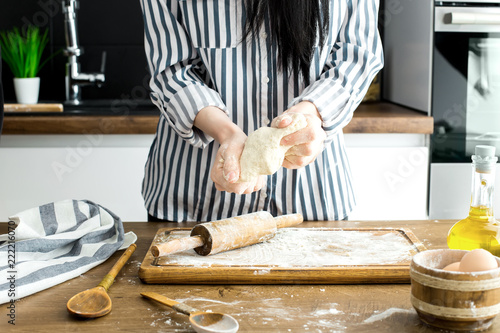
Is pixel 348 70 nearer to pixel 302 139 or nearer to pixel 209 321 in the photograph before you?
pixel 302 139

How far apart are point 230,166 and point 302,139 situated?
0.41 feet

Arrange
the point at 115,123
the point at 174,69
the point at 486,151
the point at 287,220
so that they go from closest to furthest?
1. the point at 486,151
2. the point at 287,220
3. the point at 174,69
4. the point at 115,123

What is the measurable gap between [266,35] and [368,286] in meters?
0.57

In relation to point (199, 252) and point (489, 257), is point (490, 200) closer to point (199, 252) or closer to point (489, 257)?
point (489, 257)

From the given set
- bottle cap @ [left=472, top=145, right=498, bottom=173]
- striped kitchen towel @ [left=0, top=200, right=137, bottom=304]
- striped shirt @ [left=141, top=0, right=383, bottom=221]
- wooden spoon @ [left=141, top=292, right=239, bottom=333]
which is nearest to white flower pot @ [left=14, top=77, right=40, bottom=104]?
striped shirt @ [left=141, top=0, right=383, bottom=221]

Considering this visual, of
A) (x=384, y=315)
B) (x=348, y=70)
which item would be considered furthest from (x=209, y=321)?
(x=348, y=70)

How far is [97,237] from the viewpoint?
0.98 metres

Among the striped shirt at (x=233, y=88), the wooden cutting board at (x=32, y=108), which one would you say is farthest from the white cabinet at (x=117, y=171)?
the striped shirt at (x=233, y=88)

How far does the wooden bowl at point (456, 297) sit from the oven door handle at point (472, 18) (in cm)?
147

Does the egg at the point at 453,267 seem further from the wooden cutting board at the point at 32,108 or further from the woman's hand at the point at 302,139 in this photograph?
the wooden cutting board at the point at 32,108

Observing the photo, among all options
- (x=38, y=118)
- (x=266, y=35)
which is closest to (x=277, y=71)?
(x=266, y=35)

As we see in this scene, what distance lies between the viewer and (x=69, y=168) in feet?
6.45

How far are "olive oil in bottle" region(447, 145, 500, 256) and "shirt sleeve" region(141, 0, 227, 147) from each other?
0.47 m

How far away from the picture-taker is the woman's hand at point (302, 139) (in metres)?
0.94
